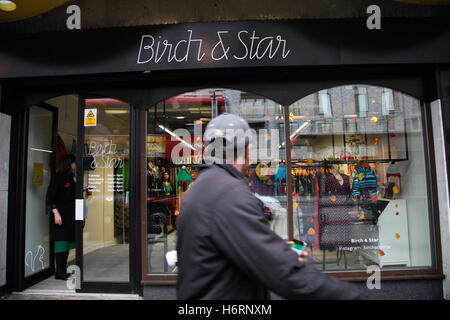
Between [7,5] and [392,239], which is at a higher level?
[7,5]

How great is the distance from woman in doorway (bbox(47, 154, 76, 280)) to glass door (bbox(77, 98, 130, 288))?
2.26 ft

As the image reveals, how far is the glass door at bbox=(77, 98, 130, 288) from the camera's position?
14.5 feet

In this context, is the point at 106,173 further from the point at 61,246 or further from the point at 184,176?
the point at 61,246

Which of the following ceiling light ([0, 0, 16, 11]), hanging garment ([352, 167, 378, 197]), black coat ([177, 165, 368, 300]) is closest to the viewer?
black coat ([177, 165, 368, 300])

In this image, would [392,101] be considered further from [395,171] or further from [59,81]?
[59,81]

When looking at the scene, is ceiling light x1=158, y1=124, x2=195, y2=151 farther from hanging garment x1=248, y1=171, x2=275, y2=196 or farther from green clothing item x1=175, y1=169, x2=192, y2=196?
hanging garment x1=248, y1=171, x2=275, y2=196

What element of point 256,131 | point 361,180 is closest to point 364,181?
point 361,180

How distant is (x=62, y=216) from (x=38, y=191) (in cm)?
67

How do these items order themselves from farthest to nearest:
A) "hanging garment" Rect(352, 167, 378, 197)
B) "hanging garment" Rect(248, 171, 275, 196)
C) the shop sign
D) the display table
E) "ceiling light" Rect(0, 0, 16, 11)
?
"hanging garment" Rect(352, 167, 378, 197) < "hanging garment" Rect(248, 171, 275, 196) < the display table < the shop sign < "ceiling light" Rect(0, 0, 16, 11)

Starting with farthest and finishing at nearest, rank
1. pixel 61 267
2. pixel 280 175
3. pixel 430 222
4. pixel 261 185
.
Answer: pixel 61 267 < pixel 261 185 < pixel 280 175 < pixel 430 222

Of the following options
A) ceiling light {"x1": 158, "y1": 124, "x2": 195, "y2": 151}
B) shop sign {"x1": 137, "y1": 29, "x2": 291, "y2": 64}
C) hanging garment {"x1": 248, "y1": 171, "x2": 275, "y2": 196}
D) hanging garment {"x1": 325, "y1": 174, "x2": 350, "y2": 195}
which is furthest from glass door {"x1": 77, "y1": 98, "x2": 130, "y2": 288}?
hanging garment {"x1": 325, "y1": 174, "x2": 350, "y2": 195}

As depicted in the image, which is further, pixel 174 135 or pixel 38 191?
pixel 38 191

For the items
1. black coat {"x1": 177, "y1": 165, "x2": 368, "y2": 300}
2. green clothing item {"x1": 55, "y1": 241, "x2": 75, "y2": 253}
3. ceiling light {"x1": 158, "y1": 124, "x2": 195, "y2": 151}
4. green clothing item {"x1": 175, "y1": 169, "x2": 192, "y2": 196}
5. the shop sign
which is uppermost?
the shop sign

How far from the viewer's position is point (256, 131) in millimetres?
4742
